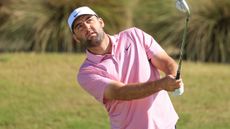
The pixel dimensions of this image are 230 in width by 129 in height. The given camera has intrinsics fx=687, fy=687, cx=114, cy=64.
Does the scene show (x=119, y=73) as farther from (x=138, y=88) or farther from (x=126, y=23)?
(x=126, y=23)

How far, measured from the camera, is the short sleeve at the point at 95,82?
4.04 m

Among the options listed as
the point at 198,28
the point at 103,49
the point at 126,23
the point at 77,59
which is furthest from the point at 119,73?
the point at 126,23

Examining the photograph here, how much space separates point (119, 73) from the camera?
13.4ft

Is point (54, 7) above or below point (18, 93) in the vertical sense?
above

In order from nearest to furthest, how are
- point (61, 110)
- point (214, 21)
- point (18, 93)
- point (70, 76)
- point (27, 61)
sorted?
point (61, 110), point (18, 93), point (70, 76), point (27, 61), point (214, 21)

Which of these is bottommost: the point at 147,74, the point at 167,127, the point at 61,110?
the point at 61,110

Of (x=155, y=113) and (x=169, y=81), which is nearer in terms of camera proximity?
(x=169, y=81)

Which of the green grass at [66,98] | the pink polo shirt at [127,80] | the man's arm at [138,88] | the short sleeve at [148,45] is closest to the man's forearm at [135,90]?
the man's arm at [138,88]

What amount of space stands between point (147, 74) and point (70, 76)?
→ 5371 millimetres

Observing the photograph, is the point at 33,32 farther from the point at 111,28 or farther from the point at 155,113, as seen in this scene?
the point at 155,113

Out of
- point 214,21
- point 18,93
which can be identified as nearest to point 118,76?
point 18,93

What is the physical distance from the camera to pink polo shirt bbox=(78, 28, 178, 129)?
408 centimetres

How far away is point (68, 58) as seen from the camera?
34.8ft

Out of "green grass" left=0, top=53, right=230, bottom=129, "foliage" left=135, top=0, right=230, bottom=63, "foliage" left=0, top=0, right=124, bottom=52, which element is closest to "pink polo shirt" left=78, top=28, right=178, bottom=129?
"green grass" left=0, top=53, right=230, bottom=129
